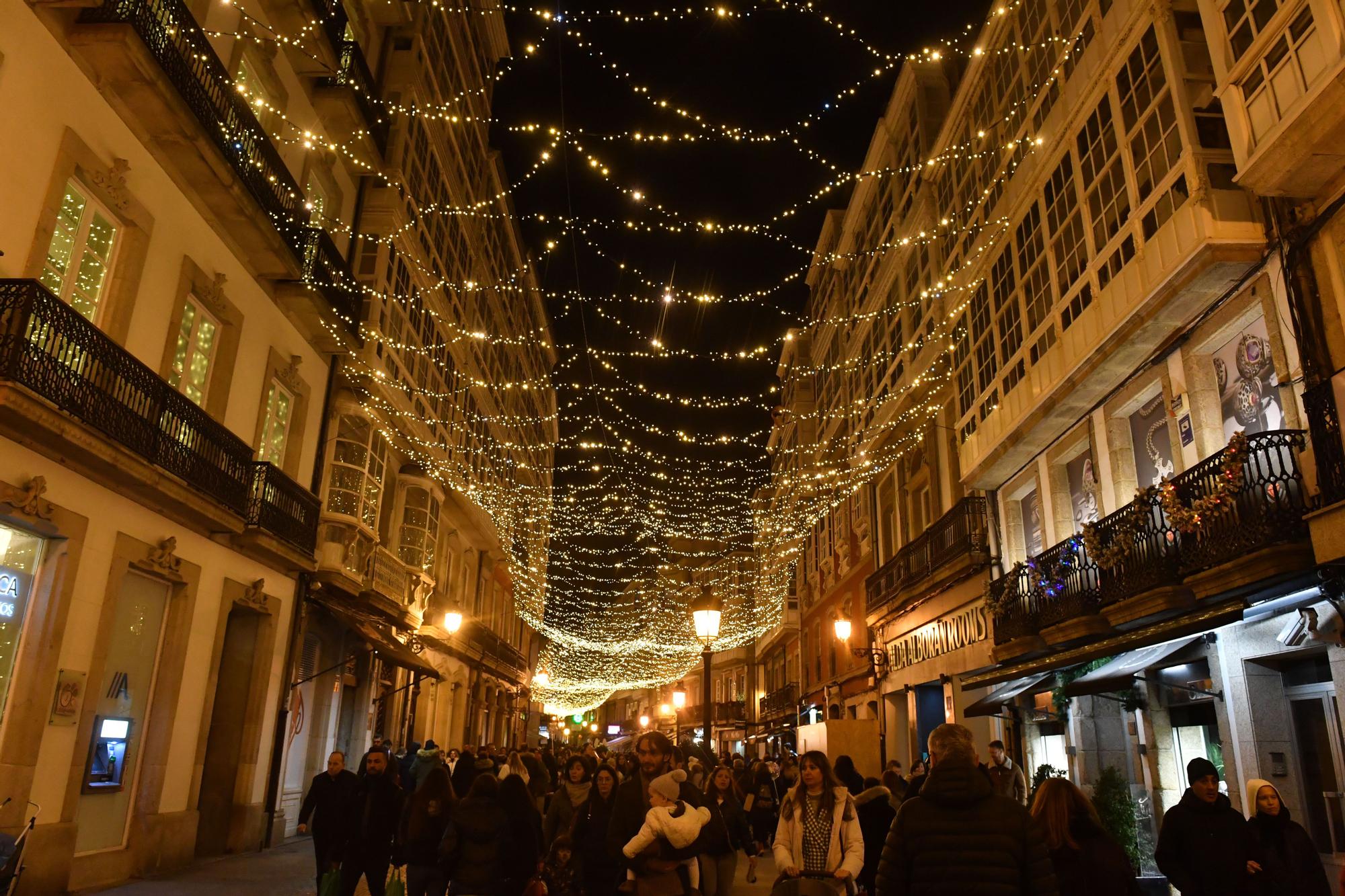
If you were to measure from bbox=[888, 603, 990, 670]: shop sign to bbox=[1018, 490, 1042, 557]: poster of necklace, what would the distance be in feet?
4.71

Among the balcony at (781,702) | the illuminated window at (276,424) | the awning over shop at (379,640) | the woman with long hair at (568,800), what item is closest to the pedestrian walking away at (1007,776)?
the woman with long hair at (568,800)

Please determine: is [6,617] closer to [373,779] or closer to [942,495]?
[373,779]

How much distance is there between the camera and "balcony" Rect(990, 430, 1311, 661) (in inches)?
339

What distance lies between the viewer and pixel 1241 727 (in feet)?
32.1

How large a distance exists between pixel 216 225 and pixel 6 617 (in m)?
5.74

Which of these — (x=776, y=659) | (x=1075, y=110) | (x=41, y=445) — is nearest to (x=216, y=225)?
(x=41, y=445)

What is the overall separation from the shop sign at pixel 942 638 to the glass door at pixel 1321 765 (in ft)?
23.8

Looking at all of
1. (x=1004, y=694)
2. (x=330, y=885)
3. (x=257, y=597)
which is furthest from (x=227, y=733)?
(x=1004, y=694)

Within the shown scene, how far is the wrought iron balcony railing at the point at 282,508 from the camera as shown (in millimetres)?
12891

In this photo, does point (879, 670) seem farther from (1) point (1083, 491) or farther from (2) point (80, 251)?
(2) point (80, 251)

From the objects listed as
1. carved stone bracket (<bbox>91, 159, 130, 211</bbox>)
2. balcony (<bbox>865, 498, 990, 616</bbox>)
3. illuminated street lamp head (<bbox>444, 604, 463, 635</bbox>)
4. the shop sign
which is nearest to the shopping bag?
carved stone bracket (<bbox>91, 159, 130, 211</bbox>)

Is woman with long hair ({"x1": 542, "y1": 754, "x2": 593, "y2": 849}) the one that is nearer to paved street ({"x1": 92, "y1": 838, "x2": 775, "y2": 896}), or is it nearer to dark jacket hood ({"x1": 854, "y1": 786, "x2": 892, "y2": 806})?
dark jacket hood ({"x1": 854, "y1": 786, "x2": 892, "y2": 806})

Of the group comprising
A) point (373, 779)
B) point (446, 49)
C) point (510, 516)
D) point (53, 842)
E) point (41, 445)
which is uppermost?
point (446, 49)

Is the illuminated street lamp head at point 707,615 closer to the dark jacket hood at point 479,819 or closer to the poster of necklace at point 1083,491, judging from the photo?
the poster of necklace at point 1083,491
